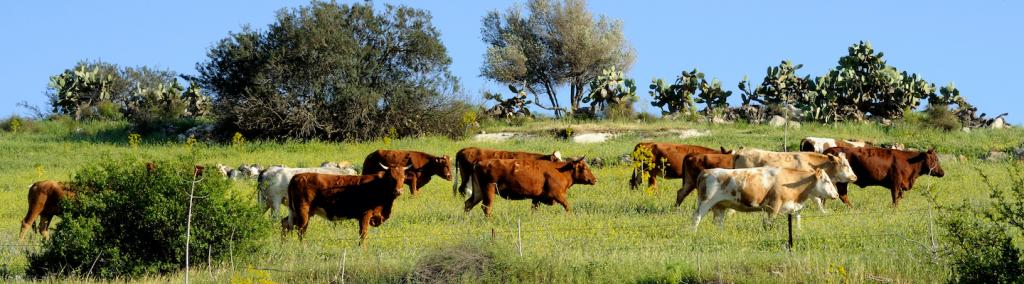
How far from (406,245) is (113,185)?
15.6ft

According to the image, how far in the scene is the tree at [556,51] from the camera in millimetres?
71500

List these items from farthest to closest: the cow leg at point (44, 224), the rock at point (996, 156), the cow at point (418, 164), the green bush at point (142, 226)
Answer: the rock at point (996, 156) → the cow at point (418, 164) → the cow leg at point (44, 224) → the green bush at point (142, 226)

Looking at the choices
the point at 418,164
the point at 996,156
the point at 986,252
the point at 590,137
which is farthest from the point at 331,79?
the point at 986,252

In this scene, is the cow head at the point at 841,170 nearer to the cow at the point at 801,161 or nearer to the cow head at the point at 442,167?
the cow at the point at 801,161

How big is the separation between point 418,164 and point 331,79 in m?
15.9

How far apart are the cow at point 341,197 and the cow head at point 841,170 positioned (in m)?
8.82

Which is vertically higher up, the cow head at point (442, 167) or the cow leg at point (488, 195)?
the cow head at point (442, 167)

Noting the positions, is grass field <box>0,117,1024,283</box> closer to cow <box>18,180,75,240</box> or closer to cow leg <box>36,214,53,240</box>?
cow leg <box>36,214,53,240</box>

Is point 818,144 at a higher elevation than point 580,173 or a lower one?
higher

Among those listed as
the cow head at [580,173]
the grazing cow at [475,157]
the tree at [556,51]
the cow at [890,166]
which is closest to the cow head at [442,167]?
the grazing cow at [475,157]

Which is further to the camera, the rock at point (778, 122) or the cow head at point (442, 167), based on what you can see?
the rock at point (778, 122)

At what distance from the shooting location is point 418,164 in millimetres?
31609

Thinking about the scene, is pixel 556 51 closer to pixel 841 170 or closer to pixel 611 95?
pixel 611 95

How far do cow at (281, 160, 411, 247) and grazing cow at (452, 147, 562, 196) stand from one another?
6.28 metres
